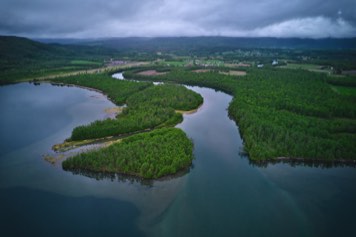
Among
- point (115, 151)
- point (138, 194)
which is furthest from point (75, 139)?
point (138, 194)

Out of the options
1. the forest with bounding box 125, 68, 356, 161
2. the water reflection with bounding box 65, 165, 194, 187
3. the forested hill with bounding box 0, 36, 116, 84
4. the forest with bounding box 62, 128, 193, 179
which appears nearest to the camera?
the water reflection with bounding box 65, 165, 194, 187

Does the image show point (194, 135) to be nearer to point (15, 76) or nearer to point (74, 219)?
point (74, 219)

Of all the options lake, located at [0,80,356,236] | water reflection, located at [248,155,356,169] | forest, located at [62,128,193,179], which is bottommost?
lake, located at [0,80,356,236]

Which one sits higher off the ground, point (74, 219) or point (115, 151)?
point (115, 151)

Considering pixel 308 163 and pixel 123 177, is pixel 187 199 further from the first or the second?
pixel 308 163

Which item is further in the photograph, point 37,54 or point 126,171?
point 37,54

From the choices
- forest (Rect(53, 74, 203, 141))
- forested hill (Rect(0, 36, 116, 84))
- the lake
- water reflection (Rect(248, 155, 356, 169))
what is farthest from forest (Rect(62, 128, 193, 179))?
forested hill (Rect(0, 36, 116, 84))

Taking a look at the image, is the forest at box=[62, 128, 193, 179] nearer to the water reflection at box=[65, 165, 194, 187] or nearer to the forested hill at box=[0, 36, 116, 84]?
the water reflection at box=[65, 165, 194, 187]
